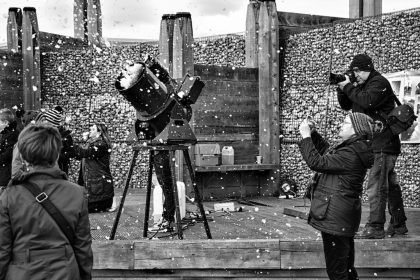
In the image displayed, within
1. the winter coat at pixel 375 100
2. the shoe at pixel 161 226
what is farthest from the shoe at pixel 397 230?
the shoe at pixel 161 226

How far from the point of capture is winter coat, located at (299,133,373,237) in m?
4.96

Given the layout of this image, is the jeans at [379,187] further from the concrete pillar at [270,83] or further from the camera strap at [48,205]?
the concrete pillar at [270,83]

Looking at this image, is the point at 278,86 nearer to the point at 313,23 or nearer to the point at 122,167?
the point at 313,23

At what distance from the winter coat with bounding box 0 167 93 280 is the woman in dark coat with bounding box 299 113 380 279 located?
86.2 inches

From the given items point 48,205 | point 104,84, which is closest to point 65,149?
point 104,84

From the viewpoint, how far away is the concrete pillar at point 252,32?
433 inches

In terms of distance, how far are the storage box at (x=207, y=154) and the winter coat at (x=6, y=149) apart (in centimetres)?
322

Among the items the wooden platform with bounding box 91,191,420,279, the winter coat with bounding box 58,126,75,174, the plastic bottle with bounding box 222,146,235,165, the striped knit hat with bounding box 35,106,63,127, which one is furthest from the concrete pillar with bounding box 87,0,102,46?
the wooden platform with bounding box 91,191,420,279

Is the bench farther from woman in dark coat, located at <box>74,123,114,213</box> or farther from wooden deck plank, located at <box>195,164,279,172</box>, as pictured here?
woman in dark coat, located at <box>74,123,114,213</box>

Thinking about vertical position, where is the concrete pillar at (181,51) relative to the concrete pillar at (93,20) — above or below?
below

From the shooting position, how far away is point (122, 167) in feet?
39.4

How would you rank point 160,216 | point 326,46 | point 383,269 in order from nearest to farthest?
1. point 383,269
2. point 160,216
3. point 326,46

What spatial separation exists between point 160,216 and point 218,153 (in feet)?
8.97

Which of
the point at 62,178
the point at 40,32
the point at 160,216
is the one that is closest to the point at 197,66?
the point at 160,216
